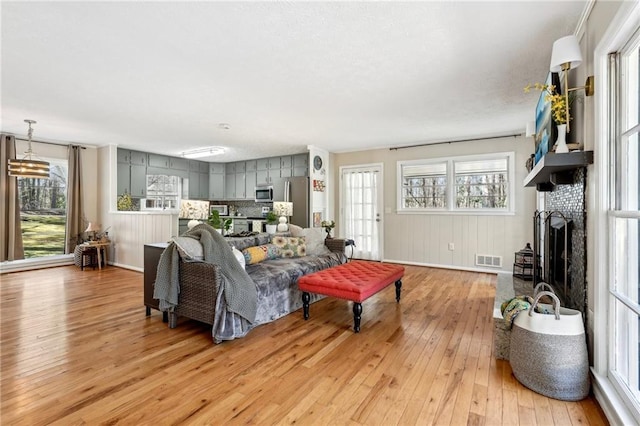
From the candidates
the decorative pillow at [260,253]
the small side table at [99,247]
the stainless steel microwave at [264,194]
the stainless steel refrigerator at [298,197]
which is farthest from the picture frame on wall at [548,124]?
the small side table at [99,247]

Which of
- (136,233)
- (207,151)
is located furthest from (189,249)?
(207,151)

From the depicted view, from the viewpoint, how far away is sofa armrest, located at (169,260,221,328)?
2689 millimetres

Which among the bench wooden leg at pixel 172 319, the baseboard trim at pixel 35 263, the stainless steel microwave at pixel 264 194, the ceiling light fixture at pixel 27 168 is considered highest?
the ceiling light fixture at pixel 27 168

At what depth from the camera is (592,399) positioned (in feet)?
6.06

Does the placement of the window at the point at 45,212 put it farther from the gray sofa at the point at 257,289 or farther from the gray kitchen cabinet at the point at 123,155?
the gray sofa at the point at 257,289

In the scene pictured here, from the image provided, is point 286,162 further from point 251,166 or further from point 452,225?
point 452,225

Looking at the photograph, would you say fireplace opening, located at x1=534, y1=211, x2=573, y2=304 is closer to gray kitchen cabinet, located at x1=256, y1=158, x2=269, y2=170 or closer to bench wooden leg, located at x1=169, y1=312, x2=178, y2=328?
bench wooden leg, located at x1=169, y1=312, x2=178, y2=328

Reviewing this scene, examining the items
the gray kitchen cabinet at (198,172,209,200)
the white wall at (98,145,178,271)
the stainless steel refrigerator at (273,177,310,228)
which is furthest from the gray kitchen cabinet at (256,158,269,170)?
the white wall at (98,145,178,271)

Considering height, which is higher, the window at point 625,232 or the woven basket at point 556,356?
the window at point 625,232

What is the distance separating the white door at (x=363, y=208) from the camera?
652cm

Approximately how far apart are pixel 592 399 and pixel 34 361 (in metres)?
3.71

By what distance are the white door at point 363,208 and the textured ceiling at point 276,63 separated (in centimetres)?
183

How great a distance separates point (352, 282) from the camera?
9.75ft

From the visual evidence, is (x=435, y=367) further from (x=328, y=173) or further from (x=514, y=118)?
(x=328, y=173)
